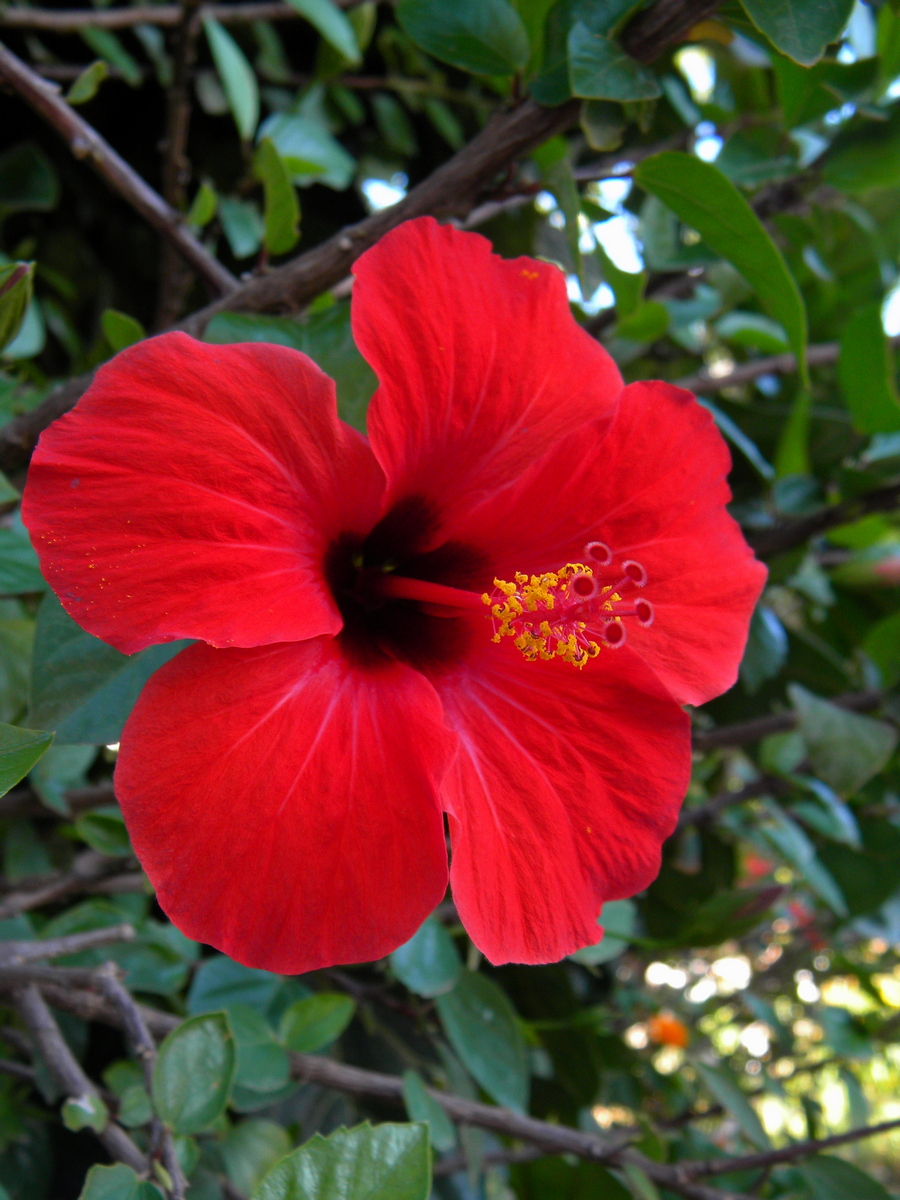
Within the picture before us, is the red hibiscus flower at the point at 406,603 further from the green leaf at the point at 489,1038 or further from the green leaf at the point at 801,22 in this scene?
the green leaf at the point at 489,1038

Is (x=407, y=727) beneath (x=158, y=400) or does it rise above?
beneath

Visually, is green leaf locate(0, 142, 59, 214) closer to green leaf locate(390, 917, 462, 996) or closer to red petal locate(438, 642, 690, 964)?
red petal locate(438, 642, 690, 964)

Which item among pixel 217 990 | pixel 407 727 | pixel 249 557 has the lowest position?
pixel 217 990

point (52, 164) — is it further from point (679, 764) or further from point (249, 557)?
point (679, 764)

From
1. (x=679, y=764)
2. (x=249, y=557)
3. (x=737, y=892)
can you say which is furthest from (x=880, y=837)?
(x=249, y=557)

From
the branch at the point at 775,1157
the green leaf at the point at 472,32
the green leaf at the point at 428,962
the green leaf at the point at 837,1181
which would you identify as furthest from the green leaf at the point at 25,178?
the green leaf at the point at 837,1181

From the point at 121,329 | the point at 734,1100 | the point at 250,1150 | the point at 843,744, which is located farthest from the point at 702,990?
the point at 121,329

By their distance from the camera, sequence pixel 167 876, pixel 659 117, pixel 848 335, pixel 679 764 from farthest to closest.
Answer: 1. pixel 659 117
2. pixel 848 335
3. pixel 679 764
4. pixel 167 876
